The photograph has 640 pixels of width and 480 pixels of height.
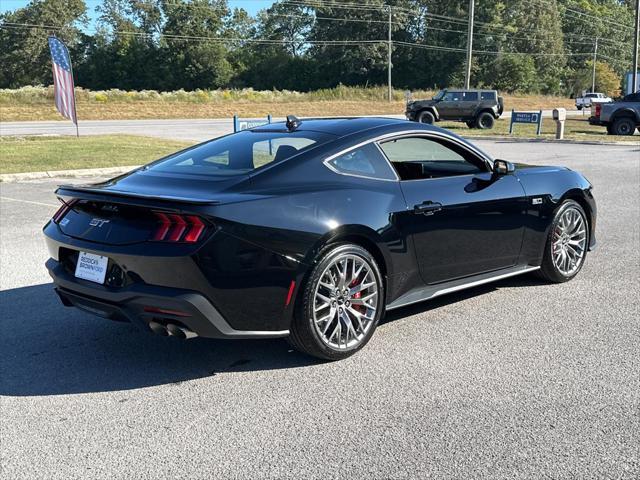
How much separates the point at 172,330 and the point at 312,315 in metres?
0.82

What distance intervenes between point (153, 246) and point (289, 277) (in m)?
0.78

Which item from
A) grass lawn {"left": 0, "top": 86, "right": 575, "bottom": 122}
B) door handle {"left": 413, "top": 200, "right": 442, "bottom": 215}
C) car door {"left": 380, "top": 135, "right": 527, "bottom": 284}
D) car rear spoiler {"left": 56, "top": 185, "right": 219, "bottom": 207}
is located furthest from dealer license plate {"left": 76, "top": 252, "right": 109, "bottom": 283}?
grass lawn {"left": 0, "top": 86, "right": 575, "bottom": 122}

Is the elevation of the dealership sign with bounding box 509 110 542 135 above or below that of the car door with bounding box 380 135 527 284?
below

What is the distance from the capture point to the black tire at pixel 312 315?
4.04 m

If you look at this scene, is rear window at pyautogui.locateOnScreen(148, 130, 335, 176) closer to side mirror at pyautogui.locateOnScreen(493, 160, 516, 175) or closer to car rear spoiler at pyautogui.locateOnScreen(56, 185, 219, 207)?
car rear spoiler at pyautogui.locateOnScreen(56, 185, 219, 207)

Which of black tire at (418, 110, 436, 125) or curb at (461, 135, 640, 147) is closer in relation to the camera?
curb at (461, 135, 640, 147)

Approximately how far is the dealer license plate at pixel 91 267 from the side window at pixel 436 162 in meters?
2.19

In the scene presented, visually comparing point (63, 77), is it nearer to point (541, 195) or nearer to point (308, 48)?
point (541, 195)

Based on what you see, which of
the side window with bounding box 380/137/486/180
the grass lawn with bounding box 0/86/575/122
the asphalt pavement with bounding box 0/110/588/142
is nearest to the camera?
the side window with bounding box 380/137/486/180

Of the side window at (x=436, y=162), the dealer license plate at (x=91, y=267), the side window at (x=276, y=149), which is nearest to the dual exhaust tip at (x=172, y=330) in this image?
the dealer license plate at (x=91, y=267)

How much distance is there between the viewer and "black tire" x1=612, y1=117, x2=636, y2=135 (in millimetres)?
26062

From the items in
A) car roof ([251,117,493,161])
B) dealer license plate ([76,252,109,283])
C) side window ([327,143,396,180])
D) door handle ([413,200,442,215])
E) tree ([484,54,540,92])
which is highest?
tree ([484,54,540,92])

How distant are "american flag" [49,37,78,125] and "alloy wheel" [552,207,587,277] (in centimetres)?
1988

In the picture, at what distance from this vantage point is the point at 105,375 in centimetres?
411
